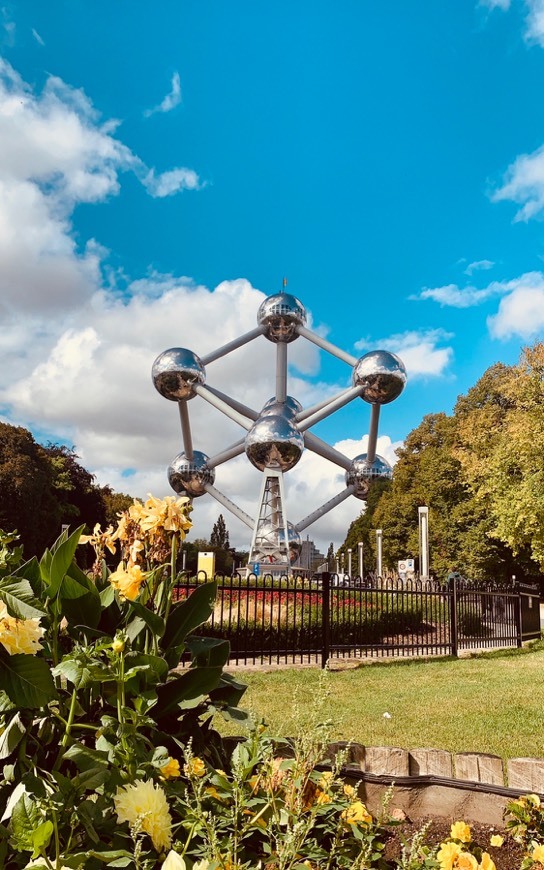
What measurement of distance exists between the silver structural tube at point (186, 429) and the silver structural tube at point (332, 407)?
4.44 metres

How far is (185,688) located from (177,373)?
23.9 m

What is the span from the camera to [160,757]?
1866mm

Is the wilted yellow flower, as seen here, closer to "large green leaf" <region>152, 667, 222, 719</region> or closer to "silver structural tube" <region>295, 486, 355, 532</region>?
"large green leaf" <region>152, 667, 222, 719</region>

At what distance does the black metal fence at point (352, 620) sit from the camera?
10672 millimetres

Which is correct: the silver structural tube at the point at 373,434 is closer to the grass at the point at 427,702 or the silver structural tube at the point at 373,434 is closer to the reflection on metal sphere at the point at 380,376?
the reflection on metal sphere at the point at 380,376

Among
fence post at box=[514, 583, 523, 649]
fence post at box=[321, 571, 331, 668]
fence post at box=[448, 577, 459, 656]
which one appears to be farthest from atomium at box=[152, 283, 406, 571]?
fence post at box=[321, 571, 331, 668]

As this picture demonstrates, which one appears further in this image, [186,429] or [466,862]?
[186,429]

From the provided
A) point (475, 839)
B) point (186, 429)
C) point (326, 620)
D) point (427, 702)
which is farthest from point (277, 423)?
point (475, 839)

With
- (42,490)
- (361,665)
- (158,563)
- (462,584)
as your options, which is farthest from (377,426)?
(158,563)

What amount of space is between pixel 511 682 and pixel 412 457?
34.8 metres

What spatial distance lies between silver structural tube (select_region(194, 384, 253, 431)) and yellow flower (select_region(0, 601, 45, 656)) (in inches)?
944

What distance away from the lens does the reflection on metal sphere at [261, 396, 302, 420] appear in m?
24.8

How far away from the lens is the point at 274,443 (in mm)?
23312

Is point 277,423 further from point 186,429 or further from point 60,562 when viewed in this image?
point 60,562
